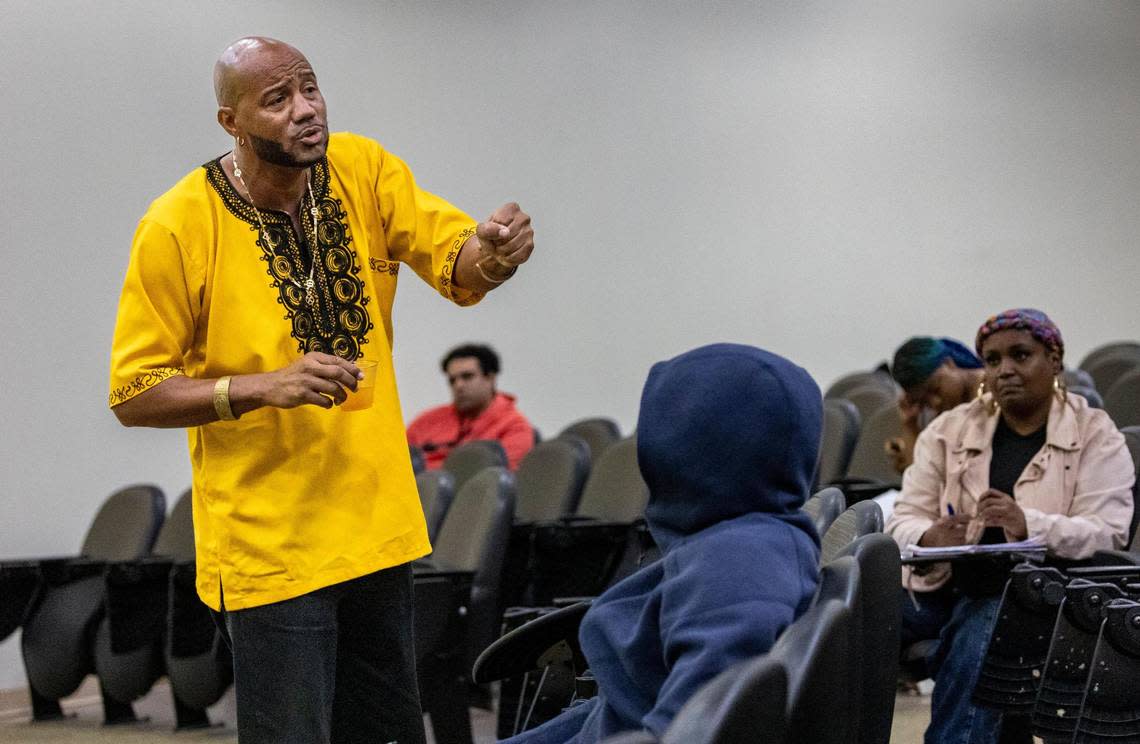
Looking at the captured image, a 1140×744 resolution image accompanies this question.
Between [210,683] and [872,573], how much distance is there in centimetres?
351

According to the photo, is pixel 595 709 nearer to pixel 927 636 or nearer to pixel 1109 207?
pixel 927 636

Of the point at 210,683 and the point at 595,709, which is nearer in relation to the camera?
the point at 595,709

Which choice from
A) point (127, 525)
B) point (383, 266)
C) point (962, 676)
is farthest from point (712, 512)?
point (127, 525)

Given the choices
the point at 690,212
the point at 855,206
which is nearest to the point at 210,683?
the point at 690,212

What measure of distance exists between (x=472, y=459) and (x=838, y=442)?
4.78 feet

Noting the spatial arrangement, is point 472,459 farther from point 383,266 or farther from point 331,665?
point 331,665

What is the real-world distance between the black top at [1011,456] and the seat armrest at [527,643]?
1613mm

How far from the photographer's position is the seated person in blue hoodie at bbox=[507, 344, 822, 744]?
1.42 metres

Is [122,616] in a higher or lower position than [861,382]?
lower

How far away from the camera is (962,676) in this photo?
307 centimetres

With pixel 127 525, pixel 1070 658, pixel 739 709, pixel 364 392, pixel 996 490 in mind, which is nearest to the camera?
pixel 739 709

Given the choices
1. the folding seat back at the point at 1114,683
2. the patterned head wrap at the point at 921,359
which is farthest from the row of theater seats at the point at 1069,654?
the patterned head wrap at the point at 921,359

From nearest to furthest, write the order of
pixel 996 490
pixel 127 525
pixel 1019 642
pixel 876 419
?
1. pixel 1019 642
2. pixel 996 490
3. pixel 876 419
4. pixel 127 525

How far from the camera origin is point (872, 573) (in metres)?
1.69
